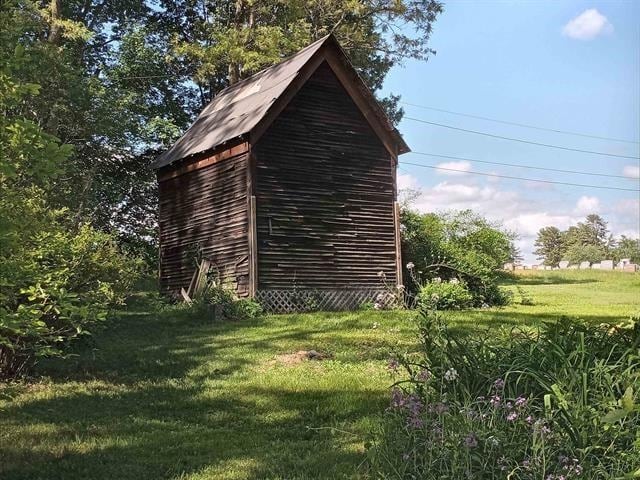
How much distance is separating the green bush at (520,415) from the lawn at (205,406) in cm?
85

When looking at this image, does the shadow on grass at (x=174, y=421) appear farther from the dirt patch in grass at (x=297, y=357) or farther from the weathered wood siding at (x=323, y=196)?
the weathered wood siding at (x=323, y=196)

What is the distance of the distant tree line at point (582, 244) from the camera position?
88400 millimetres

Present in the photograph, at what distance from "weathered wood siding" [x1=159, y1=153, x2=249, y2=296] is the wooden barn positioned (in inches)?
1.8

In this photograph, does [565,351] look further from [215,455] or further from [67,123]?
[67,123]

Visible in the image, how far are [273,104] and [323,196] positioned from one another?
3205 millimetres

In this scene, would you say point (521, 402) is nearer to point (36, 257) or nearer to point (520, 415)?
point (520, 415)

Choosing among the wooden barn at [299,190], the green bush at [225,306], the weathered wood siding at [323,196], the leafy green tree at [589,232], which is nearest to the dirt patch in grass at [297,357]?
the green bush at [225,306]

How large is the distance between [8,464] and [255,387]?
365 cm

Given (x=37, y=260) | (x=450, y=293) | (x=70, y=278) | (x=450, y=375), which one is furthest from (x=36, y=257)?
(x=450, y=293)

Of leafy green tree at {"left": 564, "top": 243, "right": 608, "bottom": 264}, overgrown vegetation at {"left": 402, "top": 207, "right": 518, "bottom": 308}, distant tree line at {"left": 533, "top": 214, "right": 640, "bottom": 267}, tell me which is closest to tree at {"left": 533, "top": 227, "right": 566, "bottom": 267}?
distant tree line at {"left": 533, "top": 214, "right": 640, "bottom": 267}

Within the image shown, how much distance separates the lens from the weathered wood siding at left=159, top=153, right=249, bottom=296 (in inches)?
766

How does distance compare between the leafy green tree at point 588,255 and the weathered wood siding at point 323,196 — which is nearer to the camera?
the weathered wood siding at point 323,196

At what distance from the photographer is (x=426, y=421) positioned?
4148 millimetres

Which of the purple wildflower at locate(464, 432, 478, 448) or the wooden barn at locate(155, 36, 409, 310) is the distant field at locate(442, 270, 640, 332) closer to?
the purple wildflower at locate(464, 432, 478, 448)
